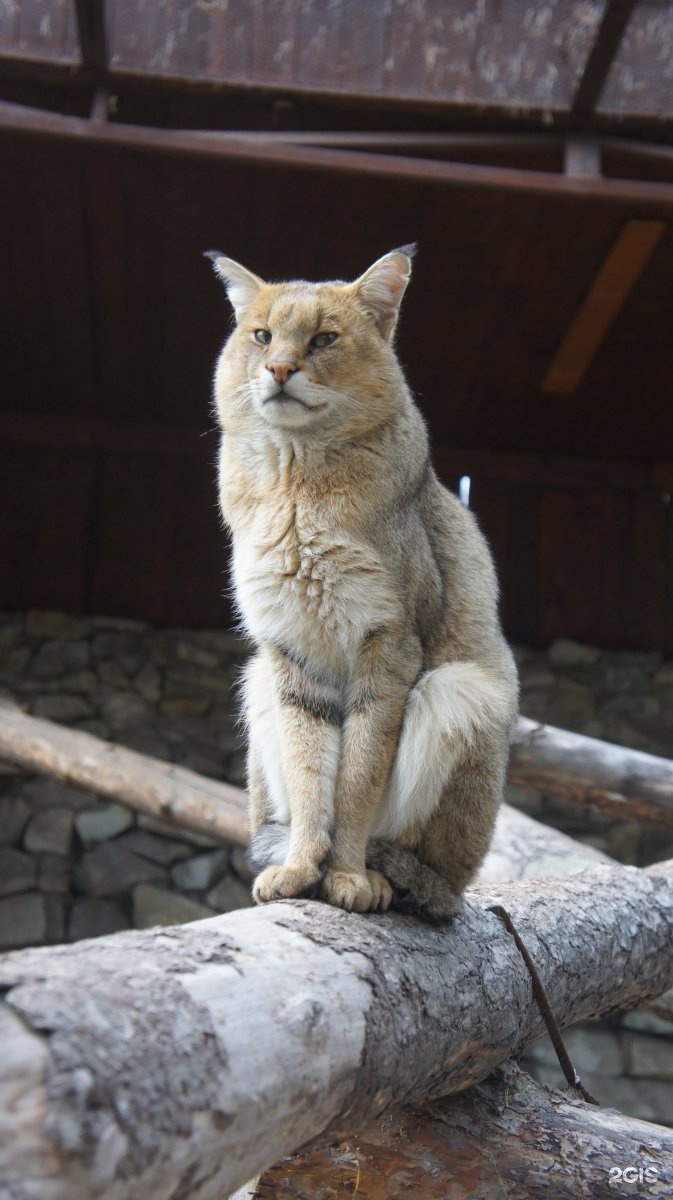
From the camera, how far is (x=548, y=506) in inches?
339

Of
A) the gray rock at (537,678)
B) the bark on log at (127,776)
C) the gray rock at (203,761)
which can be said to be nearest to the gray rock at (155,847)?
the gray rock at (203,761)

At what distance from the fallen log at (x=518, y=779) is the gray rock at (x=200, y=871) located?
229cm

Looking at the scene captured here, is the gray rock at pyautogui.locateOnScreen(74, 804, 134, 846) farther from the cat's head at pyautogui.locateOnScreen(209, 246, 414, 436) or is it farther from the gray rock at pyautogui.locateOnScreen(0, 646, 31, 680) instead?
the cat's head at pyautogui.locateOnScreen(209, 246, 414, 436)

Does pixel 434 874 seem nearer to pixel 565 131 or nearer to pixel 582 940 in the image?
pixel 582 940

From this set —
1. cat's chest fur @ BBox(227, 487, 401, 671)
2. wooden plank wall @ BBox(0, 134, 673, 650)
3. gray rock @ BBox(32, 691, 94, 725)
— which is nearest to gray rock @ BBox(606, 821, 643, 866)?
wooden plank wall @ BBox(0, 134, 673, 650)

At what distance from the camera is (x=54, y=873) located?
7.32 metres

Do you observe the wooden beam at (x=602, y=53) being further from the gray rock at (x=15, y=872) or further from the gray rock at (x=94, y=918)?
the gray rock at (x=15, y=872)

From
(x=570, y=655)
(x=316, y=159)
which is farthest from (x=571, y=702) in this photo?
(x=316, y=159)

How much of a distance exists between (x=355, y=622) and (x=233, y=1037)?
1.36 metres

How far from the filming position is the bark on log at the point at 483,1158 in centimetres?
231

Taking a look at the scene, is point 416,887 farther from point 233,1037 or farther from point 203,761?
point 203,761

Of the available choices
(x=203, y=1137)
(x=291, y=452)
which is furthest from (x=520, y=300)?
(x=203, y=1137)

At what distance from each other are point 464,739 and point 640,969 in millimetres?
1135

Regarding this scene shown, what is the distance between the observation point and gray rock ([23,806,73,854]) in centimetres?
736
